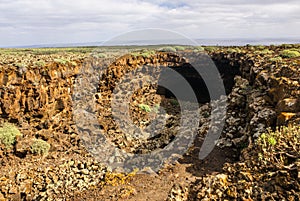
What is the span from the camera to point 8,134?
12.8 m

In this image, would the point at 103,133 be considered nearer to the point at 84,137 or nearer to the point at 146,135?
the point at 84,137

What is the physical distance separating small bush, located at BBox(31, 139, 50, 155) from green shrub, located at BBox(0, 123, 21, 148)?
38.0 inches

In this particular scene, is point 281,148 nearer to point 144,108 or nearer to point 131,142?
point 131,142

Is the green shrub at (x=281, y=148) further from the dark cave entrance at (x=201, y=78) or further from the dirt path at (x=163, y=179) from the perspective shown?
the dark cave entrance at (x=201, y=78)

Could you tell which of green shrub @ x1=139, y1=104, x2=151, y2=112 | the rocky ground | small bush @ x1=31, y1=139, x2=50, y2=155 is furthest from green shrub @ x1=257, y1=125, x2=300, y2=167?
green shrub @ x1=139, y1=104, x2=151, y2=112

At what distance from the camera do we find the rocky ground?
6.43 m

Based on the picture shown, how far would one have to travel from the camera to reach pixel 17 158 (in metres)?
12.6

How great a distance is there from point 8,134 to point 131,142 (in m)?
6.73

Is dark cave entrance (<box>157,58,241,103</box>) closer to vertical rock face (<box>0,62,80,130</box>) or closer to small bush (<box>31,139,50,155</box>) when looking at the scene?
vertical rock face (<box>0,62,80,130</box>)

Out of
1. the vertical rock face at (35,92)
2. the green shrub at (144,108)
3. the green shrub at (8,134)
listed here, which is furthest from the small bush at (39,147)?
the green shrub at (144,108)

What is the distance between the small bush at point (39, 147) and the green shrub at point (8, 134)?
964 millimetres

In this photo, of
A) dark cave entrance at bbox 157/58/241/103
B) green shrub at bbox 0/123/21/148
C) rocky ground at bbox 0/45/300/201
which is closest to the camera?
rocky ground at bbox 0/45/300/201

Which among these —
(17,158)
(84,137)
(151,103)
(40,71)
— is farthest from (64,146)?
(151,103)

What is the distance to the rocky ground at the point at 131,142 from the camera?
6.43 meters
